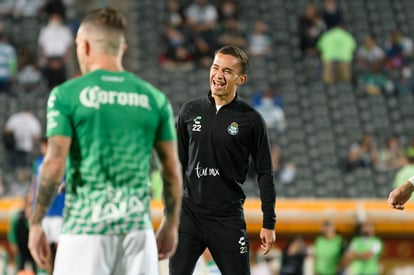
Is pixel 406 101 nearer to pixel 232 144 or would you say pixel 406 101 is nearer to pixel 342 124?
pixel 342 124

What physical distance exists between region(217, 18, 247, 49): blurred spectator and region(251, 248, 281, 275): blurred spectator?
22.2 feet

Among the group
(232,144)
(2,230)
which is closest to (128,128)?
(232,144)

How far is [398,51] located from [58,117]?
58.6ft

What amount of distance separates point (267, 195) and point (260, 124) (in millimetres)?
494

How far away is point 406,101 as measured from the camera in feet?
68.3

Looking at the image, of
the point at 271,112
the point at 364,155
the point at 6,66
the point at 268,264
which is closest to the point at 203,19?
the point at 271,112

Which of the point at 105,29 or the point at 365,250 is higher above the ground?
the point at 105,29

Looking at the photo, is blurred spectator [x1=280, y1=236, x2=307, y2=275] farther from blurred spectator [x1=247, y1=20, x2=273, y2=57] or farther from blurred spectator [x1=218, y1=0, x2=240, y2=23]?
blurred spectator [x1=218, y1=0, x2=240, y2=23]

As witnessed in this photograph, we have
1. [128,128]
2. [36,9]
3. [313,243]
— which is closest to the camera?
[128,128]

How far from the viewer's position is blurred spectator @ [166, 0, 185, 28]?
21.8 meters

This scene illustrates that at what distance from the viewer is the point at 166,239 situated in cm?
517

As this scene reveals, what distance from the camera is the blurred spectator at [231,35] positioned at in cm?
2136

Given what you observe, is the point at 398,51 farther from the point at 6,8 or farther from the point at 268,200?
the point at 268,200

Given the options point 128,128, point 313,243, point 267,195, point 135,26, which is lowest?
point 313,243
